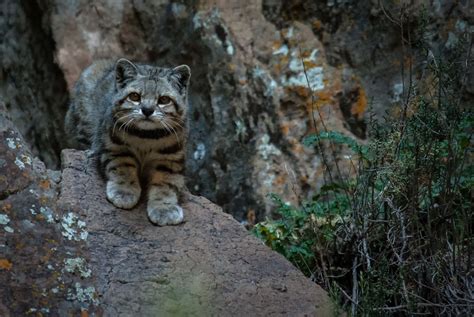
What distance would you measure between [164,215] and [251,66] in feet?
8.91

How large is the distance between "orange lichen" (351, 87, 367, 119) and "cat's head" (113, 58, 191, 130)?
2.20 meters

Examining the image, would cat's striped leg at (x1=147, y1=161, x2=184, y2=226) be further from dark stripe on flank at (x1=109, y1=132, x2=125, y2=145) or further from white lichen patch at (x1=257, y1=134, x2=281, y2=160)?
white lichen patch at (x1=257, y1=134, x2=281, y2=160)

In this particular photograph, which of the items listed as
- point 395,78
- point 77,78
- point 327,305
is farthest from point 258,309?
point 77,78

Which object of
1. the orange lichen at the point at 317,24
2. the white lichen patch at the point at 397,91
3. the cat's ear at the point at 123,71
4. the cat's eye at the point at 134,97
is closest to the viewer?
the cat's eye at the point at 134,97

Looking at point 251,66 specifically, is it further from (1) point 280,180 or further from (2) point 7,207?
(2) point 7,207

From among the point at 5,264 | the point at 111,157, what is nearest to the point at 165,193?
the point at 111,157

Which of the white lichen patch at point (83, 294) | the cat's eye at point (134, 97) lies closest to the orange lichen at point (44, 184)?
the white lichen patch at point (83, 294)

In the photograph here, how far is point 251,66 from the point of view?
26.4 feet

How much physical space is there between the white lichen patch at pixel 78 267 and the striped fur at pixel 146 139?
1.01m

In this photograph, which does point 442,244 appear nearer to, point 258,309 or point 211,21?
point 258,309

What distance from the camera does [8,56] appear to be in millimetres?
8602

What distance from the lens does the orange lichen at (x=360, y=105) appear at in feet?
26.3

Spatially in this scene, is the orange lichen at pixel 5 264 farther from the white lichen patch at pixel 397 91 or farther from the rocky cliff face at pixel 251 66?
the white lichen patch at pixel 397 91

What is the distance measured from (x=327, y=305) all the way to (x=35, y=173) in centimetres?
192
